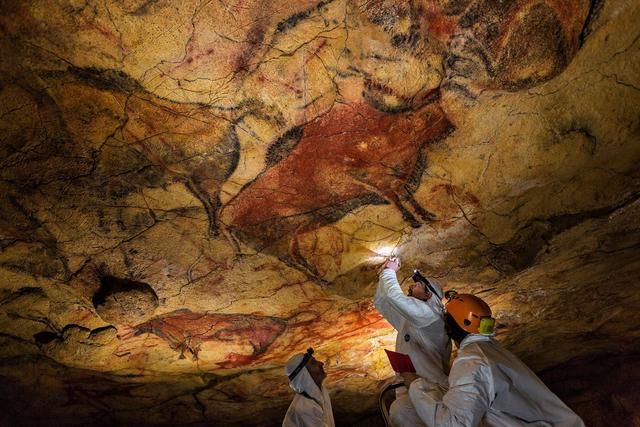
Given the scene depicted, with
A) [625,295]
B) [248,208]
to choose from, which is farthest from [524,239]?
[625,295]

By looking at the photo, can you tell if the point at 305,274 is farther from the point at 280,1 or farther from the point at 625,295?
the point at 625,295

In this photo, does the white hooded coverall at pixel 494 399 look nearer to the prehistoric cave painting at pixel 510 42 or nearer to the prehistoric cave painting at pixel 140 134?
the prehistoric cave painting at pixel 510 42

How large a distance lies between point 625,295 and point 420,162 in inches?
156

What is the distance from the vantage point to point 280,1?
1888 millimetres

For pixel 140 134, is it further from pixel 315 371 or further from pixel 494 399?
pixel 494 399

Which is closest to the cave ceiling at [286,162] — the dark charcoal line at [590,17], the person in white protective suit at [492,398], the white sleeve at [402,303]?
the dark charcoal line at [590,17]

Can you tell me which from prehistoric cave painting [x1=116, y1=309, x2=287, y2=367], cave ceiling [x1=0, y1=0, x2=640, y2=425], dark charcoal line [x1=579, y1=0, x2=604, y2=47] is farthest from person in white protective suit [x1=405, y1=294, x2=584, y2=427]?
dark charcoal line [x1=579, y1=0, x2=604, y2=47]

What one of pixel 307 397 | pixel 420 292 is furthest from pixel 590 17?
pixel 307 397

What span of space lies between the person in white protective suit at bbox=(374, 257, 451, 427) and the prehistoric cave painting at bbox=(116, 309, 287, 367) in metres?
1.18

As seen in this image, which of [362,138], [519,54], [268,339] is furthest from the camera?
[268,339]

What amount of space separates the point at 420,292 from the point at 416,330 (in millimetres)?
310

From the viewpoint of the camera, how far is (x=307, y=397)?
3.39 metres

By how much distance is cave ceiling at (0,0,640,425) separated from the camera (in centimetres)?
198

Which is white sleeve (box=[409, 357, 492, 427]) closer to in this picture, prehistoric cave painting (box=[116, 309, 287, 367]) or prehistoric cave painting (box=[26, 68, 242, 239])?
prehistoric cave painting (box=[116, 309, 287, 367])
